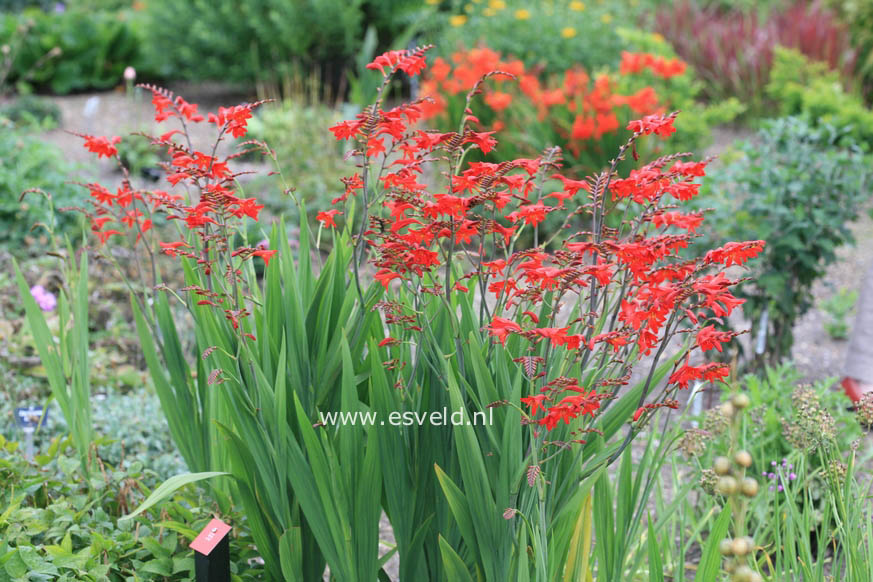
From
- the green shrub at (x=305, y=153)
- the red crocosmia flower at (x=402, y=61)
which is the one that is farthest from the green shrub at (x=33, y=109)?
the red crocosmia flower at (x=402, y=61)

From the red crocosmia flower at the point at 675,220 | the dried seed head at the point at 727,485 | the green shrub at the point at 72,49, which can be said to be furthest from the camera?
the green shrub at the point at 72,49

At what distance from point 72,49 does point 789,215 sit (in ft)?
24.5

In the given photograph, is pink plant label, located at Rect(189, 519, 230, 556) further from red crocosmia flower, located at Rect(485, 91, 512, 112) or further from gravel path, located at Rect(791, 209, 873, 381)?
red crocosmia flower, located at Rect(485, 91, 512, 112)

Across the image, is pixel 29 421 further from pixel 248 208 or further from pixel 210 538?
pixel 248 208

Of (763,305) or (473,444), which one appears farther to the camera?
(763,305)

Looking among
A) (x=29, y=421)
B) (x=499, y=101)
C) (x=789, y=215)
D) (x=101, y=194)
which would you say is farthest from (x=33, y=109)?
(x=789, y=215)

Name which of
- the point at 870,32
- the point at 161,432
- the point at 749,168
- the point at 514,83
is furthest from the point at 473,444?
the point at 870,32

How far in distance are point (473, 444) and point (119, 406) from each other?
1884 mm

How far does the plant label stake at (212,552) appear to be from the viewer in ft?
5.93

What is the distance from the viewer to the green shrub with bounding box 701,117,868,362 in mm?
3480

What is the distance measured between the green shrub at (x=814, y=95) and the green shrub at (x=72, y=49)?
6100 mm

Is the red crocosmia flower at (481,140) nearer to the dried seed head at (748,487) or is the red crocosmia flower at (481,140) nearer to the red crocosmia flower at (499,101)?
the dried seed head at (748,487)

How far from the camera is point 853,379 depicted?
329 cm

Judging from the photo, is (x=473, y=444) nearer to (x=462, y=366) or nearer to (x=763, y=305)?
(x=462, y=366)
